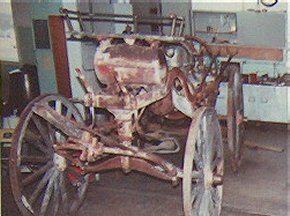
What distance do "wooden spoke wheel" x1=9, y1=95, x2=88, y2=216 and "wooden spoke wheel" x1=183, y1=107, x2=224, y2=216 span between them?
84 cm

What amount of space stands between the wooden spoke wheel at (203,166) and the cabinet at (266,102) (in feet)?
6.31

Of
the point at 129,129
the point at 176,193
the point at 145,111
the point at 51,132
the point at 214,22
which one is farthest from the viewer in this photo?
the point at 214,22

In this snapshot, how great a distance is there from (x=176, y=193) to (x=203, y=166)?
95cm

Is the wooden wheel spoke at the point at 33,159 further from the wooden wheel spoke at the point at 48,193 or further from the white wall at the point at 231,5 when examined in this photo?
the white wall at the point at 231,5

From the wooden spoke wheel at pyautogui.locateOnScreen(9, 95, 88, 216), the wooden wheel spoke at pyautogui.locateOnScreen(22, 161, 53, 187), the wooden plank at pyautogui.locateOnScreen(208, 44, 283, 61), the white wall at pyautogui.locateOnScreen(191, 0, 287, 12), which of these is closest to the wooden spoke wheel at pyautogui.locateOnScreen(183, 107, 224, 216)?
the wooden spoke wheel at pyautogui.locateOnScreen(9, 95, 88, 216)

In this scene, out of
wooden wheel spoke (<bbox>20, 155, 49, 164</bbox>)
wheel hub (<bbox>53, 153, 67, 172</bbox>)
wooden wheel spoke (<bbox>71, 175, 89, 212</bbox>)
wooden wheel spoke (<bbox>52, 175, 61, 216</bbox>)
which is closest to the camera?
wooden wheel spoke (<bbox>20, 155, 49, 164</bbox>)

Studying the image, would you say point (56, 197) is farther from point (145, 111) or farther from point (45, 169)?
point (145, 111)

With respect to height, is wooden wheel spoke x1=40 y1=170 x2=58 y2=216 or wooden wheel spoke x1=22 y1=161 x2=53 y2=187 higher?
wooden wheel spoke x1=22 y1=161 x2=53 y2=187

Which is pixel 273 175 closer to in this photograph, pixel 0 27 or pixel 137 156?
pixel 137 156

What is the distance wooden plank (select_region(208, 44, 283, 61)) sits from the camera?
5.52 metres

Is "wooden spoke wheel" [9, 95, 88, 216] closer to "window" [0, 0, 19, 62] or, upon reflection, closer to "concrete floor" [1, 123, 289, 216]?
"concrete floor" [1, 123, 289, 216]

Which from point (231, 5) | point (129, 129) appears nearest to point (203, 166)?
point (129, 129)

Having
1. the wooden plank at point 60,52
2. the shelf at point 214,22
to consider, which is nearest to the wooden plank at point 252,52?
the shelf at point 214,22

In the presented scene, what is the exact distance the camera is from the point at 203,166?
3.31 m
